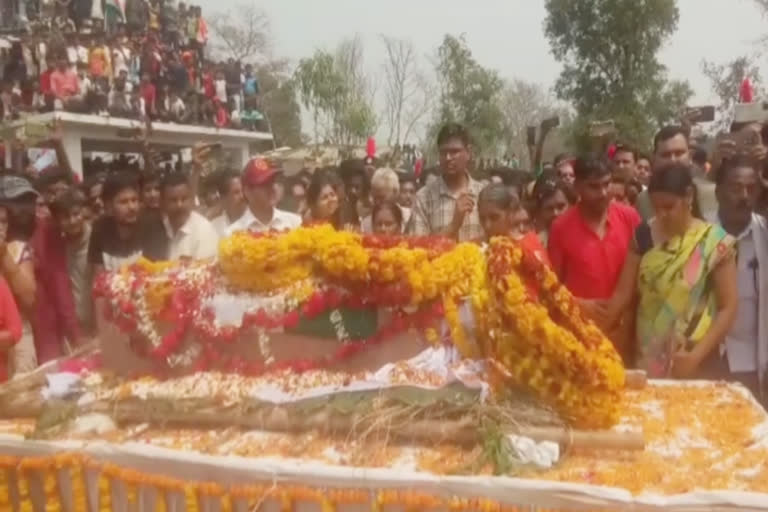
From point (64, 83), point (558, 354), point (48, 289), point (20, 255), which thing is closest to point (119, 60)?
point (64, 83)

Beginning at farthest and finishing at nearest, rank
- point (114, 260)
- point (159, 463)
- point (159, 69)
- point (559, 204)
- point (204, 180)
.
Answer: point (159, 69) → point (204, 180) → point (559, 204) → point (114, 260) → point (159, 463)

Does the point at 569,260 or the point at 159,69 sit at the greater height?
the point at 159,69

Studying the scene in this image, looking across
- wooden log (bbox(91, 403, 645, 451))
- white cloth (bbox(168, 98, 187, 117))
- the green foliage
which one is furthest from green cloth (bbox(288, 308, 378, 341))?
the green foliage

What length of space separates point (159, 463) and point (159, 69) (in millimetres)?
18351

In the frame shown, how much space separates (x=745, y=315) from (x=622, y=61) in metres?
21.9

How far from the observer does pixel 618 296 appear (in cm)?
375

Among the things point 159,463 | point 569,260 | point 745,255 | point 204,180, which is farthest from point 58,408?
point 204,180

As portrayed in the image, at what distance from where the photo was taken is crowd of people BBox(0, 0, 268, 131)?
647 inches

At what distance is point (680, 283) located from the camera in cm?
350

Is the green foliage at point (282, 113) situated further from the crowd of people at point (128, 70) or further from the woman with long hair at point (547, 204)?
the woman with long hair at point (547, 204)

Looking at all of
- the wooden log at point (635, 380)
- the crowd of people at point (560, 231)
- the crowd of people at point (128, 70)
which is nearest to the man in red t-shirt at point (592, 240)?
the crowd of people at point (560, 231)

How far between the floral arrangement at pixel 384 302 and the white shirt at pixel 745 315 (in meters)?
1.28

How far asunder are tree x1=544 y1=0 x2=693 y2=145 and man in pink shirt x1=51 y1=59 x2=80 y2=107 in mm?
13617

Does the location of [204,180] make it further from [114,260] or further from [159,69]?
[159,69]
